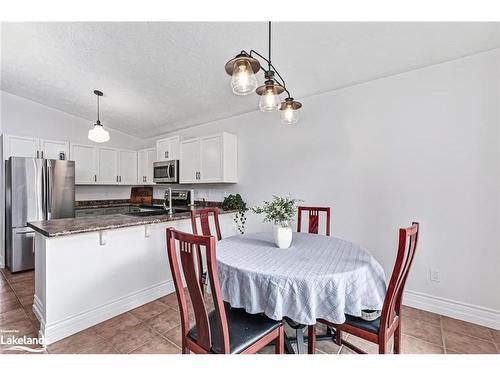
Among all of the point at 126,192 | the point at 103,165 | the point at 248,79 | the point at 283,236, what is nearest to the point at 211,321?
the point at 283,236

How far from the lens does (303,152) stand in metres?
3.17

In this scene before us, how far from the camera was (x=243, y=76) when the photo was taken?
140 cm

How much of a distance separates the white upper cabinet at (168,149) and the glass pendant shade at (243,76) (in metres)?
3.09

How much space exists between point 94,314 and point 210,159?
8.01 ft

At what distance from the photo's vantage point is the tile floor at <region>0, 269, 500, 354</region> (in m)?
1.82

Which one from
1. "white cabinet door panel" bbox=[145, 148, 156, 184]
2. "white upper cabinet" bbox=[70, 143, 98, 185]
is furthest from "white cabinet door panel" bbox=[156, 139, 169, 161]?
"white upper cabinet" bbox=[70, 143, 98, 185]

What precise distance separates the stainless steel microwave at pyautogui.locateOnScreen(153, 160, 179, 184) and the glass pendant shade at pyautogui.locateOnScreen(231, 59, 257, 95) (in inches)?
122

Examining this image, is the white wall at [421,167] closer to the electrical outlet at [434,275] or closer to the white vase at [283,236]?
the electrical outlet at [434,275]

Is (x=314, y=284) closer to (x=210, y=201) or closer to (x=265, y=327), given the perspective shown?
(x=265, y=327)

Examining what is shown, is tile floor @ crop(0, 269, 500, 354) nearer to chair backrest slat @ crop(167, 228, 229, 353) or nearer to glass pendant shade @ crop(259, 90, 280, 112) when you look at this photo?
chair backrest slat @ crop(167, 228, 229, 353)

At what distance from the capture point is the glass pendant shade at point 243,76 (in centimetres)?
138

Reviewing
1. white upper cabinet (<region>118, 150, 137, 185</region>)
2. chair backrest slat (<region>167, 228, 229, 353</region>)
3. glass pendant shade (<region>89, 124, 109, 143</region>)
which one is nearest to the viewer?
chair backrest slat (<region>167, 228, 229, 353</region>)
